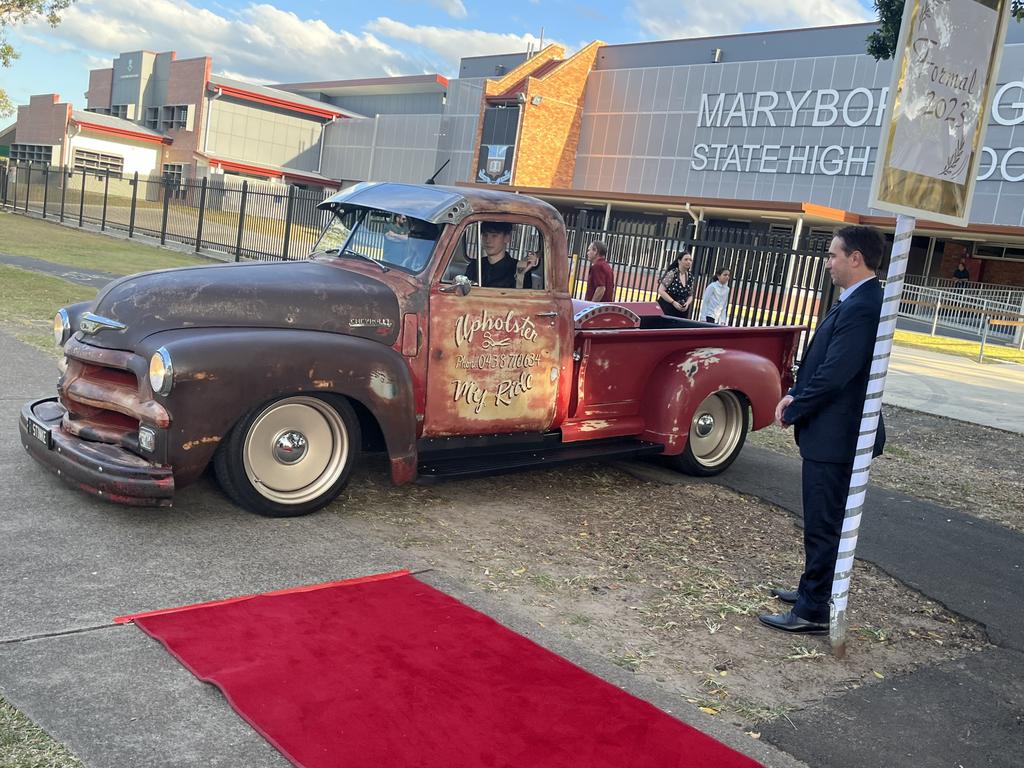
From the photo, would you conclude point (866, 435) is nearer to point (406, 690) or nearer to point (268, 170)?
point (406, 690)

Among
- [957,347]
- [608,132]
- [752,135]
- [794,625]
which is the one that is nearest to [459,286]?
[794,625]

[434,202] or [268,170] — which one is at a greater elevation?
[268,170]

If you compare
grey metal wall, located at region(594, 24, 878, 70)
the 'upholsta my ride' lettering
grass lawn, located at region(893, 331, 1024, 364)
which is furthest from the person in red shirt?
grey metal wall, located at region(594, 24, 878, 70)

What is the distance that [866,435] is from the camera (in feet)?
15.0

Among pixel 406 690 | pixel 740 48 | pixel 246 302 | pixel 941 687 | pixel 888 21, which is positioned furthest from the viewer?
pixel 740 48

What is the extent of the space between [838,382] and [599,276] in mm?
7756

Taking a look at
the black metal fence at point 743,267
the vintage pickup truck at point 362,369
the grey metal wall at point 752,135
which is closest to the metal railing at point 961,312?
the grey metal wall at point 752,135

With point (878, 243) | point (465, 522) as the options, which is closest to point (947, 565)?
point (878, 243)

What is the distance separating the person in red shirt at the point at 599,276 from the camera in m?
12.2

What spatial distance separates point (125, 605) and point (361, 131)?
194 feet

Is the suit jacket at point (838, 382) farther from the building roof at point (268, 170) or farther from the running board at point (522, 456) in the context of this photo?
the building roof at point (268, 170)

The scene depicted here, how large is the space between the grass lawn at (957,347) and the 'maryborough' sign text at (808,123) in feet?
33.5

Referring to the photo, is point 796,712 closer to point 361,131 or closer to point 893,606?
point 893,606

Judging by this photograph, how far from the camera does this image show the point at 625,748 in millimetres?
Answer: 3420
